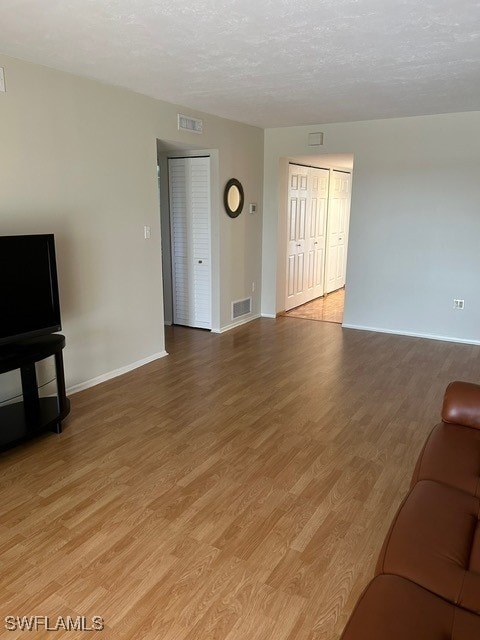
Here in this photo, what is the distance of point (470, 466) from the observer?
1862 millimetres

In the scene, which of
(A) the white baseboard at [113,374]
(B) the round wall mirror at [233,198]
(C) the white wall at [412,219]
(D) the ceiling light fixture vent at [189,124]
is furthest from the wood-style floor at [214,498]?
(D) the ceiling light fixture vent at [189,124]

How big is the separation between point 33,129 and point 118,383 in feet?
6.80

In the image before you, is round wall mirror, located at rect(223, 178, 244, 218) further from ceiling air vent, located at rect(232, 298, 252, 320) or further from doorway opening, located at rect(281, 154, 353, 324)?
ceiling air vent, located at rect(232, 298, 252, 320)

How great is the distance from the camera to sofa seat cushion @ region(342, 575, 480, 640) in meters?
1.15

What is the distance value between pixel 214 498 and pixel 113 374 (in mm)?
2017

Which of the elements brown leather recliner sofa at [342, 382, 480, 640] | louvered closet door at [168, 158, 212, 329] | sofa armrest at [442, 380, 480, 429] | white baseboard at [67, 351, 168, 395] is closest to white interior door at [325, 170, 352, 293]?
louvered closet door at [168, 158, 212, 329]

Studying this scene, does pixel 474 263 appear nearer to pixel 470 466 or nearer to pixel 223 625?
pixel 470 466

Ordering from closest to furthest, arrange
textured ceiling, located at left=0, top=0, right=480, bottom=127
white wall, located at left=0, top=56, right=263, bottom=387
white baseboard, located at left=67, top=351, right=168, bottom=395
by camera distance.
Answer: textured ceiling, located at left=0, top=0, right=480, bottom=127 → white wall, located at left=0, top=56, right=263, bottom=387 → white baseboard, located at left=67, top=351, right=168, bottom=395

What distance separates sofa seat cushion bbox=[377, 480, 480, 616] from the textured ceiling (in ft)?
7.29

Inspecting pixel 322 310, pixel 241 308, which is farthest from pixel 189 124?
pixel 322 310

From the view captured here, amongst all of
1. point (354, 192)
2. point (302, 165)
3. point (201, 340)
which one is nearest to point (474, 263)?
point (354, 192)

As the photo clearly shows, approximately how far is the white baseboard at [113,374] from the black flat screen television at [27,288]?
0.84 m

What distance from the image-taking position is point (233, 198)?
217 inches

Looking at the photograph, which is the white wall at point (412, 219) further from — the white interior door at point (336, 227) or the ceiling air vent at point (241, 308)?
the white interior door at point (336, 227)
